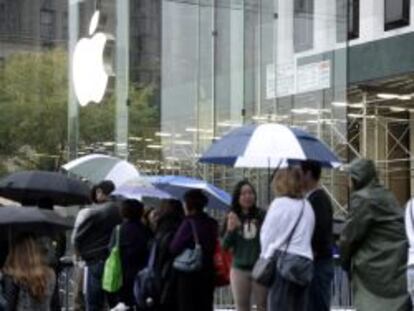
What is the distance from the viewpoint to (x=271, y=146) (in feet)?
33.3

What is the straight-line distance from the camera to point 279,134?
10.4 metres

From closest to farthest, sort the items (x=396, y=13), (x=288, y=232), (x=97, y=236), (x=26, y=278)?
(x=26, y=278)
(x=288, y=232)
(x=97, y=236)
(x=396, y=13)

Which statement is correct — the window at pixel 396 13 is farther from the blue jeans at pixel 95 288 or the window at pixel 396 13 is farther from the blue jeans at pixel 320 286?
the blue jeans at pixel 320 286

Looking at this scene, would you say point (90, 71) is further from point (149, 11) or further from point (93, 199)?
point (93, 199)

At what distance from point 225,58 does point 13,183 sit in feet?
32.7

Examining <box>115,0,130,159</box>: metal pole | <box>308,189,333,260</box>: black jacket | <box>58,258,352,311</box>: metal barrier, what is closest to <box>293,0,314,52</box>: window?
<box>115,0,130,159</box>: metal pole

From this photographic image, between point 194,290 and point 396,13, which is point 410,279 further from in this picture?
point 396,13

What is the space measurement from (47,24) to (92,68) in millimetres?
16329

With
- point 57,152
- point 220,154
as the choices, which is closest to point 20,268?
point 220,154

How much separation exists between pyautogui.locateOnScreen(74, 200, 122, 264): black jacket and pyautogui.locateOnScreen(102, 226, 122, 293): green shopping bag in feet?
2.03

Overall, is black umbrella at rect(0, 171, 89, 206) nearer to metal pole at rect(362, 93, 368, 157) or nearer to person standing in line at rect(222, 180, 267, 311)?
person standing in line at rect(222, 180, 267, 311)

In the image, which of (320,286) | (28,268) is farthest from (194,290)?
(28,268)

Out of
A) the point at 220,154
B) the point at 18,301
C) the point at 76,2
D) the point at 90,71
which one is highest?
the point at 76,2

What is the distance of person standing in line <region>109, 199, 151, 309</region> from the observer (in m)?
12.4
